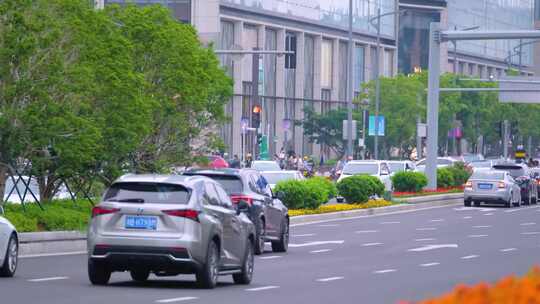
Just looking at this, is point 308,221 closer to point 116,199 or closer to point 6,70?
point 6,70

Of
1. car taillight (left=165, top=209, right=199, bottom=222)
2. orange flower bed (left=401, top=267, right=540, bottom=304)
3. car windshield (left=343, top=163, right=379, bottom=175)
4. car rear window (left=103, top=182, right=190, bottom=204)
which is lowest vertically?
car windshield (left=343, top=163, right=379, bottom=175)

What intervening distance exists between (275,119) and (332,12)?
11284 millimetres

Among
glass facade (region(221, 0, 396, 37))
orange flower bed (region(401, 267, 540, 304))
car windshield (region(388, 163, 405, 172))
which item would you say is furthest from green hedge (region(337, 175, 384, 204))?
glass facade (region(221, 0, 396, 37))

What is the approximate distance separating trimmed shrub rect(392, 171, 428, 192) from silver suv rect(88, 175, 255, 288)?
132 ft

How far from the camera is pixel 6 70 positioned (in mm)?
28078

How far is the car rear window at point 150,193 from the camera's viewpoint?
744 inches

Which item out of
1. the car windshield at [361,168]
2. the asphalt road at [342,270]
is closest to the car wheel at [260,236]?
Answer: the asphalt road at [342,270]

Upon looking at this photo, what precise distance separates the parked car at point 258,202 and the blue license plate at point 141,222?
7.57 metres

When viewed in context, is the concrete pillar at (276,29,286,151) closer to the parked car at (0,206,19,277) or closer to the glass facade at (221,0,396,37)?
the glass facade at (221,0,396,37)

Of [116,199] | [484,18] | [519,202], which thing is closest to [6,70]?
[116,199]

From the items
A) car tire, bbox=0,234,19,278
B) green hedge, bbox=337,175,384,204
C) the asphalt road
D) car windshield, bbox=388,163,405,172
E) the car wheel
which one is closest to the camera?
the asphalt road

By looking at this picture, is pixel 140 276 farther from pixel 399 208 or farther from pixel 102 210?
pixel 399 208

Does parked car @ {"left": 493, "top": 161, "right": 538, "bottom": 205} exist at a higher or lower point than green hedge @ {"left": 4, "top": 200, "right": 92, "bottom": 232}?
lower

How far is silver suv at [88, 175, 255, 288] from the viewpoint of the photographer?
18594 mm
